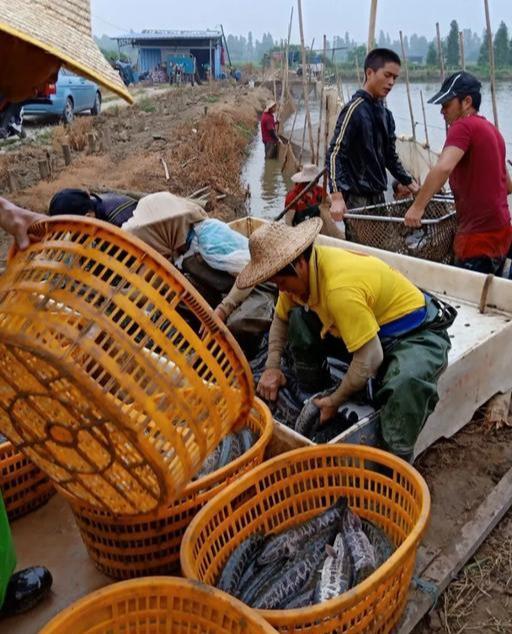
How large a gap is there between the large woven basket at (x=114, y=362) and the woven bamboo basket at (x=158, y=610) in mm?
298

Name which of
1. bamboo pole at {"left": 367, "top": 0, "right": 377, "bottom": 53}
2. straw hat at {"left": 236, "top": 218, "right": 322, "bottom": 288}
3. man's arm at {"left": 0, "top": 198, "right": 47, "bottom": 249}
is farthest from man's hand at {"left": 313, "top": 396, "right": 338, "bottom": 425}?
bamboo pole at {"left": 367, "top": 0, "right": 377, "bottom": 53}

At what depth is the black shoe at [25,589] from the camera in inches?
105

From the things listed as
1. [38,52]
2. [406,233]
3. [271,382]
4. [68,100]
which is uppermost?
[68,100]

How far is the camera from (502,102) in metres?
34.7

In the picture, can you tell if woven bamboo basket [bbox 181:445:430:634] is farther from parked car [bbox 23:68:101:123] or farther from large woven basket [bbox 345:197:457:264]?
parked car [bbox 23:68:101:123]

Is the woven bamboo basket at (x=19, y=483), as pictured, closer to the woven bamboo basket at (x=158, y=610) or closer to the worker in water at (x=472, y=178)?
the woven bamboo basket at (x=158, y=610)

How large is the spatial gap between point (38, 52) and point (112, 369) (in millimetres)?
962

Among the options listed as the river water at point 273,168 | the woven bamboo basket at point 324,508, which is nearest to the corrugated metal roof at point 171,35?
the river water at point 273,168

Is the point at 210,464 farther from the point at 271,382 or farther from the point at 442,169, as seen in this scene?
the point at 442,169

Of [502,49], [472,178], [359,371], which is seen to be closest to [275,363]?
[359,371]

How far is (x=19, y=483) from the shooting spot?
324 cm

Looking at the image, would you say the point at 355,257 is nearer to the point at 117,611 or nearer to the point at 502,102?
the point at 117,611

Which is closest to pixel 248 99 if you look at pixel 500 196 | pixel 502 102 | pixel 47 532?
pixel 502 102

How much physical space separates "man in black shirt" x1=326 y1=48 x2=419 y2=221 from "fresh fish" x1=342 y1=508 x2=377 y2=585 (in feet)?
11.3
